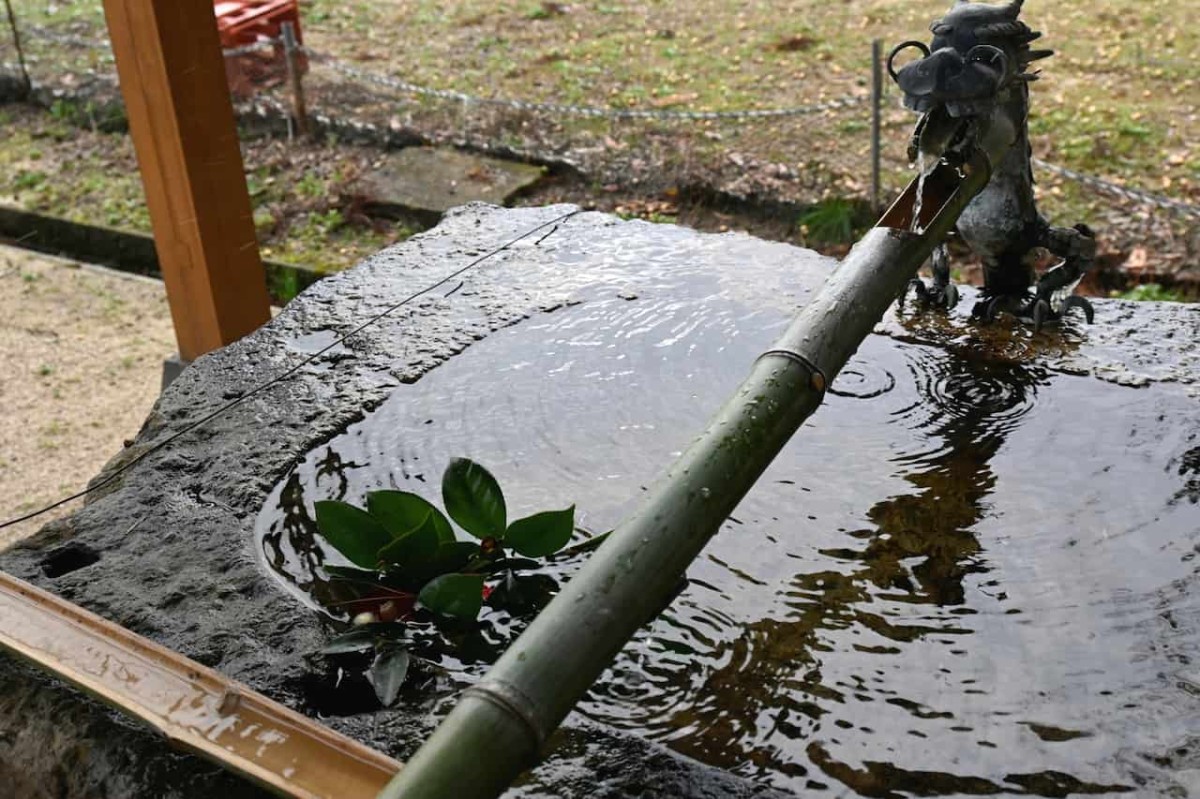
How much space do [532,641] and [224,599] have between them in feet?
2.83

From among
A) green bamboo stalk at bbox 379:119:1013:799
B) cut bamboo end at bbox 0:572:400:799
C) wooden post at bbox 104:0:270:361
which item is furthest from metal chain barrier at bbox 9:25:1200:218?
cut bamboo end at bbox 0:572:400:799

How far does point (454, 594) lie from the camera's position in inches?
70.4

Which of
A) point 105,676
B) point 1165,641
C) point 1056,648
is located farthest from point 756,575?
point 105,676

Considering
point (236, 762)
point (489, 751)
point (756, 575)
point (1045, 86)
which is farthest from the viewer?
point (1045, 86)

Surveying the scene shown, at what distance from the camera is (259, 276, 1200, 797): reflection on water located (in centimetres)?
158

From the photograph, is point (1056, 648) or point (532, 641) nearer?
point (532, 641)

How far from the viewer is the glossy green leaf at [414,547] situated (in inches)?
71.9

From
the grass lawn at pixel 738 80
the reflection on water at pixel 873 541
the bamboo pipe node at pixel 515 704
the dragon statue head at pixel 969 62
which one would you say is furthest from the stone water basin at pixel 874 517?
the grass lawn at pixel 738 80

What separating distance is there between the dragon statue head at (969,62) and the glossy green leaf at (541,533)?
991 mm

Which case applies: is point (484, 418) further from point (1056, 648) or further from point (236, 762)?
point (1056, 648)

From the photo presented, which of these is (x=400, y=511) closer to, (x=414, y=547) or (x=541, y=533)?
(x=414, y=547)

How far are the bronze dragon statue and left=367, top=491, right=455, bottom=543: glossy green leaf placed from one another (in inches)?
43.7

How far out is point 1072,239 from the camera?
2.51m

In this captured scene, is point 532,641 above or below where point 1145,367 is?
above
